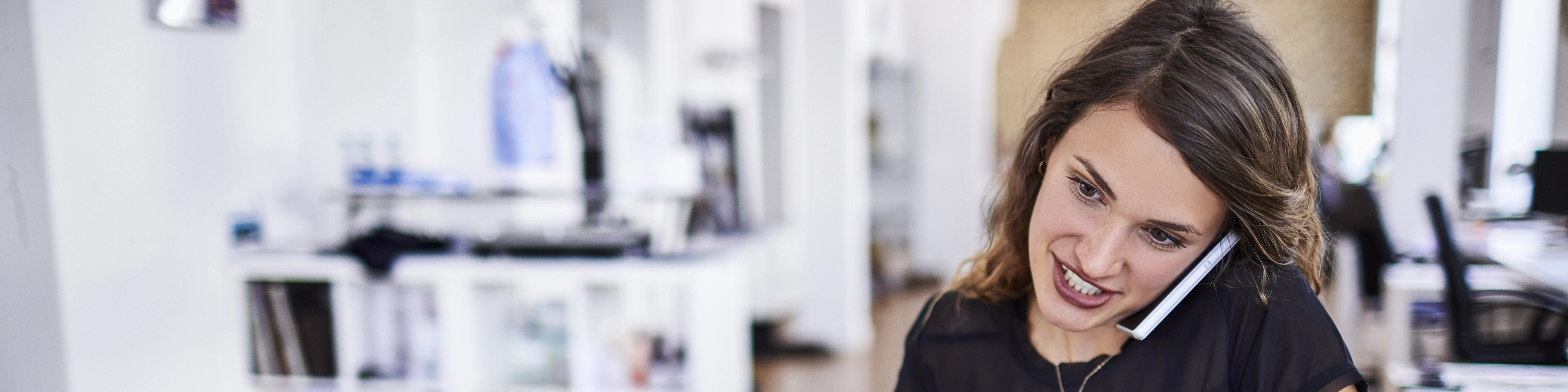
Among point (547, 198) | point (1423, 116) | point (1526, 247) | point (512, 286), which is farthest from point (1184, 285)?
point (1423, 116)

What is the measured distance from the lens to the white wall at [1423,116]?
357 centimetres

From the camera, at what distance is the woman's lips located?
3.17 ft

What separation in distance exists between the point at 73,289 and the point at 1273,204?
1570 millimetres

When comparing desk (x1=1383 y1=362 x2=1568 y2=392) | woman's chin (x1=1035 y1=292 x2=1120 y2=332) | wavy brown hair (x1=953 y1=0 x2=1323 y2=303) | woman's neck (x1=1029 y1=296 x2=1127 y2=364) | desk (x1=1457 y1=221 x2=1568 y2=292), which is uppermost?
wavy brown hair (x1=953 y1=0 x2=1323 y2=303)

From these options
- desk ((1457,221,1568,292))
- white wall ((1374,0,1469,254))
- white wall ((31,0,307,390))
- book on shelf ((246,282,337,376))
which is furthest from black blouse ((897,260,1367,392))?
white wall ((1374,0,1469,254))

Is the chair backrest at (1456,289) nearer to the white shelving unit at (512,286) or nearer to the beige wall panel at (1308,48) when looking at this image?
the white shelving unit at (512,286)

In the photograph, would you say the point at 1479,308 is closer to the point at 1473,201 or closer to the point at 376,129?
the point at 1473,201

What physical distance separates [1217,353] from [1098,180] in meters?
0.29

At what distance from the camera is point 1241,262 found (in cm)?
103

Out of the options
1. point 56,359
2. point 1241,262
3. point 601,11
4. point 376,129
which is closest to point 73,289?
point 56,359

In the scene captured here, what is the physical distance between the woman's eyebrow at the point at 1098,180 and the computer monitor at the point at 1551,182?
1844mm

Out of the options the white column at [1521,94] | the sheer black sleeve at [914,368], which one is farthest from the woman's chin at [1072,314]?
the white column at [1521,94]

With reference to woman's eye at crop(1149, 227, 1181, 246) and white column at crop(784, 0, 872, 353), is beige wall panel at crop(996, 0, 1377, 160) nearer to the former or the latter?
white column at crop(784, 0, 872, 353)

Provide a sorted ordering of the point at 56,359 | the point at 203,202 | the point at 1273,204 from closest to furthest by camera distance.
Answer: the point at 1273,204 → the point at 56,359 → the point at 203,202
